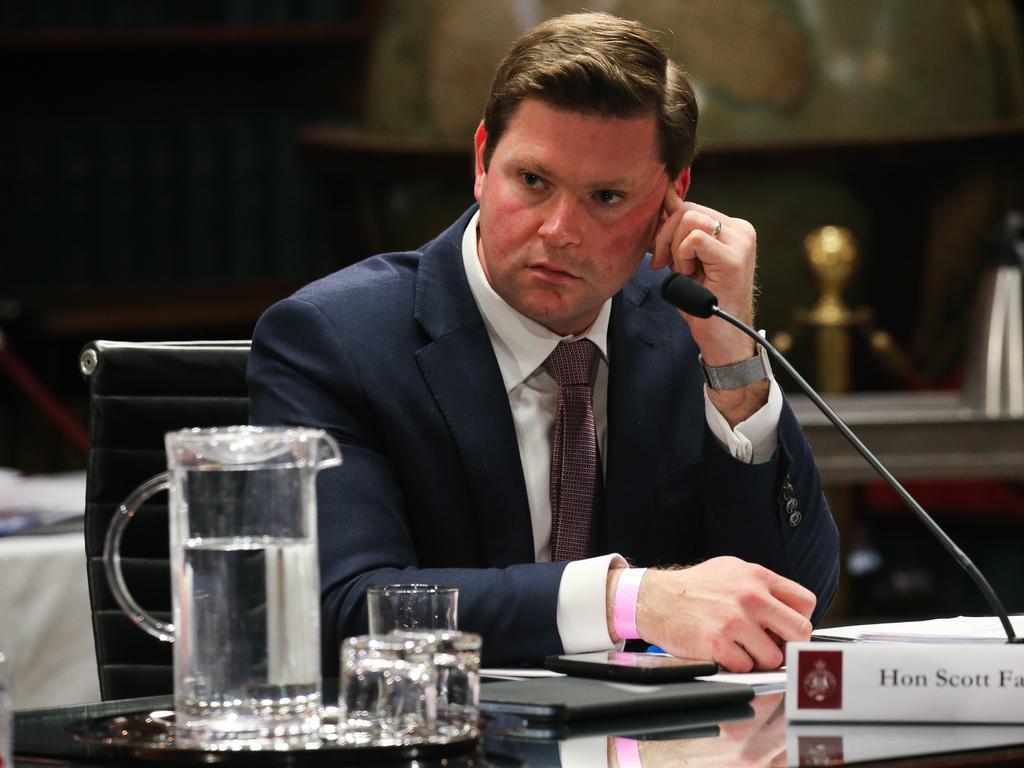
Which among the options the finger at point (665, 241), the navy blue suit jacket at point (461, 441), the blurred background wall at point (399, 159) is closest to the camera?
the navy blue suit jacket at point (461, 441)

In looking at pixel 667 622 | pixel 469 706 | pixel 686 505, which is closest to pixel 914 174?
pixel 686 505

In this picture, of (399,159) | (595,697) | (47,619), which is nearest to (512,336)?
(595,697)

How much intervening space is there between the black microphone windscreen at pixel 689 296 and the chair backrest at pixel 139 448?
0.55 metres

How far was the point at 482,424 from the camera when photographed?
179 centimetres

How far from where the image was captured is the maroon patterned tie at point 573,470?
181 centimetres

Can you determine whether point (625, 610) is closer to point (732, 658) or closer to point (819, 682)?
point (732, 658)

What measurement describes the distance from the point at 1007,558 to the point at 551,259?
10.9ft

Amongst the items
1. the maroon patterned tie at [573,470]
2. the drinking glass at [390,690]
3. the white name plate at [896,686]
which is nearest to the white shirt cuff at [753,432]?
the maroon patterned tie at [573,470]

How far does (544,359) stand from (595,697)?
712 millimetres

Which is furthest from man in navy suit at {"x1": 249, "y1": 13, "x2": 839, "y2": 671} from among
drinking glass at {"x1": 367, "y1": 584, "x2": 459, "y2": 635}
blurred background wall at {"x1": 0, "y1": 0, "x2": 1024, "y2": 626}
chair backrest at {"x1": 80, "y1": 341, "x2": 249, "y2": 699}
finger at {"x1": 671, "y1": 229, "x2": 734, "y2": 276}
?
blurred background wall at {"x1": 0, "y1": 0, "x2": 1024, "y2": 626}

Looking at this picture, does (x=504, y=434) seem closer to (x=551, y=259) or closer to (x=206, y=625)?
(x=551, y=259)

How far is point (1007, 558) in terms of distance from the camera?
4.76 metres

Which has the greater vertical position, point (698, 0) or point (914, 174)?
point (698, 0)

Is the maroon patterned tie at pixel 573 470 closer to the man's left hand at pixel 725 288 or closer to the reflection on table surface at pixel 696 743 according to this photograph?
the man's left hand at pixel 725 288
